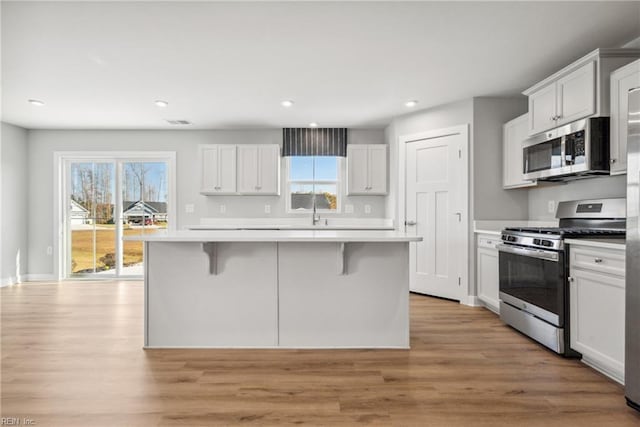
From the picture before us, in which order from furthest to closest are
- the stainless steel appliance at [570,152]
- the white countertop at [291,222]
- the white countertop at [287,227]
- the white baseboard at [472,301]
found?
the white countertop at [291,222]
the white countertop at [287,227]
the white baseboard at [472,301]
the stainless steel appliance at [570,152]

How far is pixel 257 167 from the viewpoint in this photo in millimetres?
5406

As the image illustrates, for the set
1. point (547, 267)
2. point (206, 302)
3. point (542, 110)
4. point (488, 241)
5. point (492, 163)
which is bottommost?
point (206, 302)

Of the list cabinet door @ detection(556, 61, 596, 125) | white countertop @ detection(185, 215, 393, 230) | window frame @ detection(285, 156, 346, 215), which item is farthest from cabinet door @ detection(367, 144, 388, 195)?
cabinet door @ detection(556, 61, 596, 125)

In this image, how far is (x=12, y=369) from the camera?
95.8 inches

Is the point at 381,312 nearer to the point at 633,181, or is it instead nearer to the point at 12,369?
the point at 633,181

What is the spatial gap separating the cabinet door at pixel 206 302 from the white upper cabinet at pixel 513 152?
8.92 feet

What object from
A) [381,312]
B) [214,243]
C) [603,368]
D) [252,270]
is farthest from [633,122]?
[214,243]

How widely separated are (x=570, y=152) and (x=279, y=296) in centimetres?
254

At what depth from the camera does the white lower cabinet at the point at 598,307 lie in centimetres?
215

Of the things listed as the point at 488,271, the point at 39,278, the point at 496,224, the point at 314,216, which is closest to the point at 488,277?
the point at 488,271

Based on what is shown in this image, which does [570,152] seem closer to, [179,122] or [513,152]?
[513,152]

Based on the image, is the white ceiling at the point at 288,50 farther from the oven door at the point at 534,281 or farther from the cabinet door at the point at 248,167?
the oven door at the point at 534,281

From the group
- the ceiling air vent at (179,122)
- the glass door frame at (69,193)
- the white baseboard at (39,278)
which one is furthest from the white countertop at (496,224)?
the white baseboard at (39,278)

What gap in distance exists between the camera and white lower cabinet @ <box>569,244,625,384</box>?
215 cm
